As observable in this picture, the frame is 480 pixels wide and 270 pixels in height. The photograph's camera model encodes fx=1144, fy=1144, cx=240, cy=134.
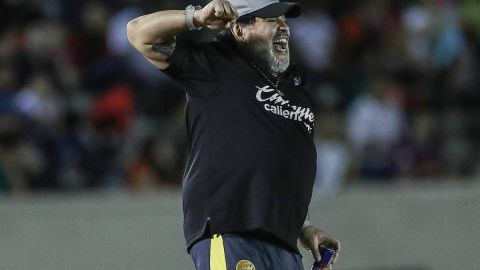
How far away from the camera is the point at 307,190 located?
4656mm

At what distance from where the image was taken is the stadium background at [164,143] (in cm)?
920

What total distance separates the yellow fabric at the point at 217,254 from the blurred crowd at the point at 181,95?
16.2 feet

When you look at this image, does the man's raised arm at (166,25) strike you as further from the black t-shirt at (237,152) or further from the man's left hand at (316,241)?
the man's left hand at (316,241)

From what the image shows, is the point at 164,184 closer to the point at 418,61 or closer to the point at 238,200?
the point at 418,61

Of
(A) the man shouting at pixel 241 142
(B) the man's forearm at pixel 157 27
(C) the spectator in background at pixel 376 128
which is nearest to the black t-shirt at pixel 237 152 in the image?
(A) the man shouting at pixel 241 142

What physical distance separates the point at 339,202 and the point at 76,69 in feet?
9.12

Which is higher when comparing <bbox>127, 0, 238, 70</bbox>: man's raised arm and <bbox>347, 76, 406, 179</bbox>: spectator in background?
<bbox>127, 0, 238, 70</bbox>: man's raised arm

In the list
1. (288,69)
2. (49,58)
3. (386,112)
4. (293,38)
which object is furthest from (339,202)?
(288,69)

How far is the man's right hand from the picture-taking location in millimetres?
4176

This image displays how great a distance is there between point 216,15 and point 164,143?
5.48 metres

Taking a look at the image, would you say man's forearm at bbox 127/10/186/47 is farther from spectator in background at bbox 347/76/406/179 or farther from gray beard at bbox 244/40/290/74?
spectator in background at bbox 347/76/406/179

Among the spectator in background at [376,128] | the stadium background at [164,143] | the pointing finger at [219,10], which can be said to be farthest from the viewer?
the spectator in background at [376,128]

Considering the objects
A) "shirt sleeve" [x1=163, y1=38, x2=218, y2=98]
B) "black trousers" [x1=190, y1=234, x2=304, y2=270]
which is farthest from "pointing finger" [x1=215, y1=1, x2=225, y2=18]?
"black trousers" [x1=190, y1=234, x2=304, y2=270]

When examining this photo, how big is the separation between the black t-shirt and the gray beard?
53 millimetres
